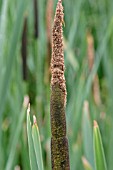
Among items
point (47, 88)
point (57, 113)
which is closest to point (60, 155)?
point (57, 113)

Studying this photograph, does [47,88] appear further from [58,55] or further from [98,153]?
[58,55]

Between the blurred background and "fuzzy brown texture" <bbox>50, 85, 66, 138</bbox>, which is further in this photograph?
the blurred background

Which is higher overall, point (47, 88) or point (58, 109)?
point (47, 88)

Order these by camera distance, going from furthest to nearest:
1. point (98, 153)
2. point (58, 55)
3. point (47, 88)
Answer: point (47, 88), point (98, 153), point (58, 55)

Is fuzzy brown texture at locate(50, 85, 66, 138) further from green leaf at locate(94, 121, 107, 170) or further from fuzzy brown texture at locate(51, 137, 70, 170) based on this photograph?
green leaf at locate(94, 121, 107, 170)

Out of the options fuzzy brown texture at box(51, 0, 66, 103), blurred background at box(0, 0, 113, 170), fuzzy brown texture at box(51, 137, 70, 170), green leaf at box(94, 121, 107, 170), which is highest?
blurred background at box(0, 0, 113, 170)

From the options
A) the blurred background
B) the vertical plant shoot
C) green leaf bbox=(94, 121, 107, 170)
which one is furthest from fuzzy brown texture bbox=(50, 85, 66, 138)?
the blurred background

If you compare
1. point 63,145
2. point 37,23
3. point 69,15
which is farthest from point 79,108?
point 63,145
